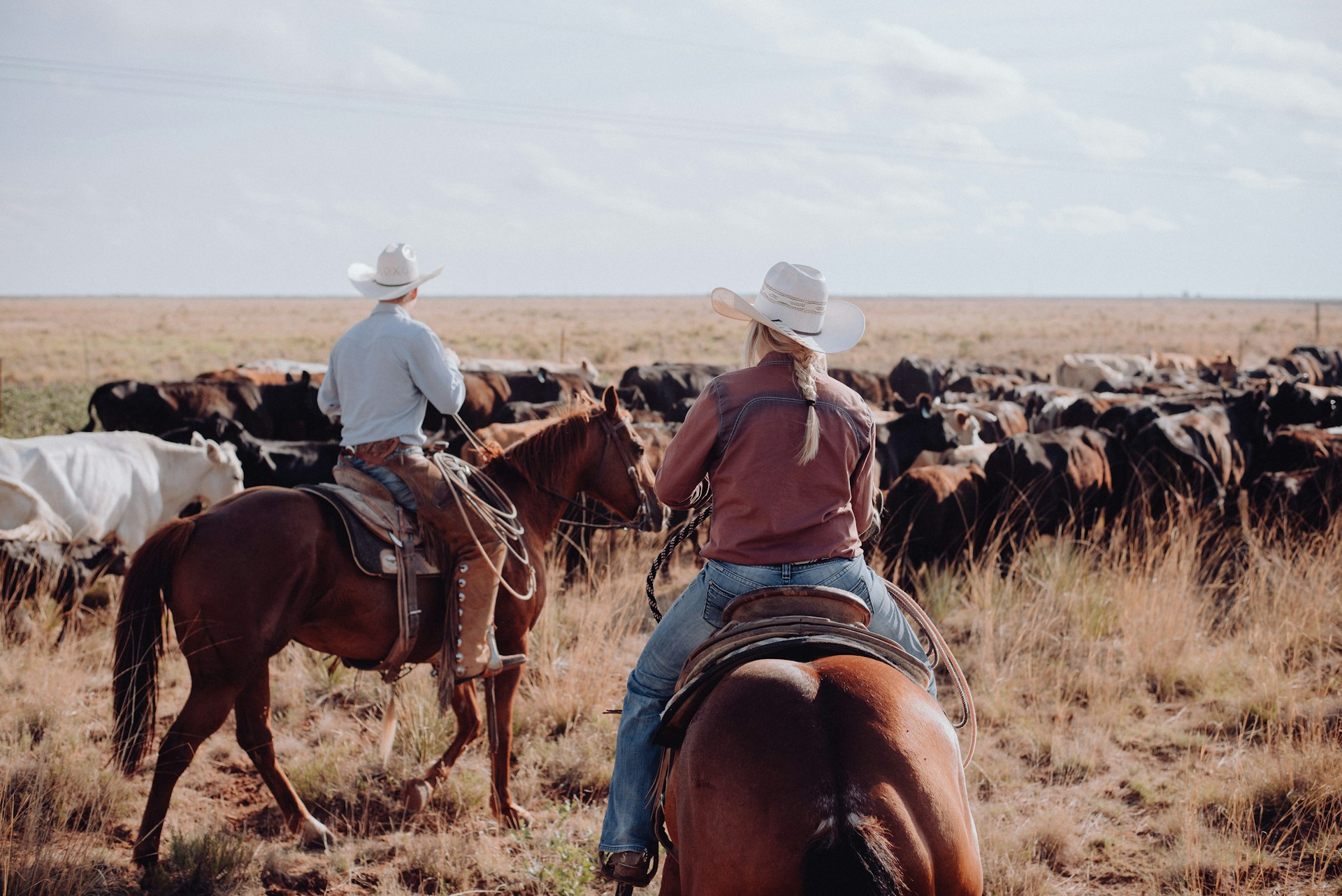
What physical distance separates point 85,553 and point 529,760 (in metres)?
4.59

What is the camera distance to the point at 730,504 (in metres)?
2.98

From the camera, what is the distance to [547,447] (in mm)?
5418

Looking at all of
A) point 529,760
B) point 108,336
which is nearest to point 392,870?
point 529,760

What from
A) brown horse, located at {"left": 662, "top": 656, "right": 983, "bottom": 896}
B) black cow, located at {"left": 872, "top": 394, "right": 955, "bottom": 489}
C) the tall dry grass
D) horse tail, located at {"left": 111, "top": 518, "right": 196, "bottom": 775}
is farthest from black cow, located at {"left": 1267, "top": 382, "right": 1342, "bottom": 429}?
horse tail, located at {"left": 111, "top": 518, "right": 196, "bottom": 775}

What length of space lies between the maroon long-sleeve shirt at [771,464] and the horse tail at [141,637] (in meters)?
2.58

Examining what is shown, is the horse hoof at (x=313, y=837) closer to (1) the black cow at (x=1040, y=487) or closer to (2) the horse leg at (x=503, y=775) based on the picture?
(2) the horse leg at (x=503, y=775)

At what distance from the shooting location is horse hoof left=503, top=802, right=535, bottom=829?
4.88 m

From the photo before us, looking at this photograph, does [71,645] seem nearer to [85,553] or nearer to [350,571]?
[85,553]

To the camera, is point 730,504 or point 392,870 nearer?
point 730,504

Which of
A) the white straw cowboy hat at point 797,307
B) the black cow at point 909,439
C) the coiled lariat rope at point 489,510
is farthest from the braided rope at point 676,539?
the black cow at point 909,439

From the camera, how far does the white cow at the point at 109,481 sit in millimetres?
7870

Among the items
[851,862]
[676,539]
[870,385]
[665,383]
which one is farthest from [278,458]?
[870,385]

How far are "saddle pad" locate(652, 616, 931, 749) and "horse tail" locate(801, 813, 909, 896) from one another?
60 cm

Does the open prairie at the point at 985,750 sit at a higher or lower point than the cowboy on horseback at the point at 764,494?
lower
